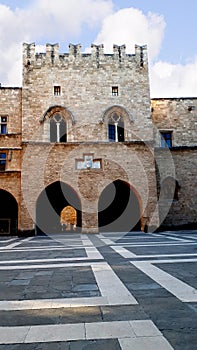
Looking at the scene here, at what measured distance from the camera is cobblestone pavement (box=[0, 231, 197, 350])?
2359mm

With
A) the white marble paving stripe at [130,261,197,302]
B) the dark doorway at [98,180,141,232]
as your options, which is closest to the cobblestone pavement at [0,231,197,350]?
the white marble paving stripe at [130,261,197,302]

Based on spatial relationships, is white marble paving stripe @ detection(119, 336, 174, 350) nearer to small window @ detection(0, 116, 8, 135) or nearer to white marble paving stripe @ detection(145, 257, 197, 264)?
white marble paving stripe @ detection(145, 257, 197, 264)

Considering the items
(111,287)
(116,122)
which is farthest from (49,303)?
(116,122)

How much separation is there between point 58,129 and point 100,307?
15.1 m

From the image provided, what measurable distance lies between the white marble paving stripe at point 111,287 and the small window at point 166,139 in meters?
15.4

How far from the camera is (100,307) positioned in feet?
10.5

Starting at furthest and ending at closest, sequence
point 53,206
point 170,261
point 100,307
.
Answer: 1. point 53,206
2. point 170,261
3. point 100,307

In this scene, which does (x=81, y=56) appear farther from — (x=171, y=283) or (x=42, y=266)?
(x=171, y=283)

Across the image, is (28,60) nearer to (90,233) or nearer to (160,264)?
(90,233)

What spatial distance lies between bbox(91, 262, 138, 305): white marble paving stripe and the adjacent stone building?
11.5 meters

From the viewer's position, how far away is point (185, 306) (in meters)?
3.17

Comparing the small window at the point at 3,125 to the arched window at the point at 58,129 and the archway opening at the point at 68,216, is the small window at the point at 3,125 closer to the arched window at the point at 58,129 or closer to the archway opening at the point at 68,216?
the arched window at the point at 58,129

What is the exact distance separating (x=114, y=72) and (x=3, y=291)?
16.6m

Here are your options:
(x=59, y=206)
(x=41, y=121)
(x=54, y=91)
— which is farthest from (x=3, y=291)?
(x=59, y=206)
